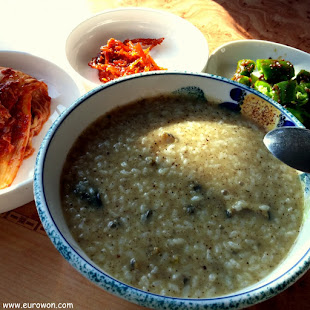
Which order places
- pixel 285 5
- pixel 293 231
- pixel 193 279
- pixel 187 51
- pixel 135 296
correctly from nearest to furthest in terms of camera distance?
1. pixel 135 296
2. pixel 193 279
3. pixel 293 231
4. pixel 187 51
5. pixel 285 5

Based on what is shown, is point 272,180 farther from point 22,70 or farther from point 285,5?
point 285,5

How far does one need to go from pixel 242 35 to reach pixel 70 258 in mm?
1861

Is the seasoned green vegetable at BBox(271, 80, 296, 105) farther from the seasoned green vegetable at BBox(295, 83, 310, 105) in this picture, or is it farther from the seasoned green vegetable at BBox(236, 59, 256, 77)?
the seasoned green vegetable at BBox(236, 59, 256, 77)

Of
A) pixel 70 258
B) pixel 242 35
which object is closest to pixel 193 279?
pixel 70 258

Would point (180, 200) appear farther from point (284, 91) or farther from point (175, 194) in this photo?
point (284, 91)

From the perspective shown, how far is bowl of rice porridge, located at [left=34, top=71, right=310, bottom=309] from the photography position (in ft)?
2.88

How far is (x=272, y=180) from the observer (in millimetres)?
1115

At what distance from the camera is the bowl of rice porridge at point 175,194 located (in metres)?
0.88

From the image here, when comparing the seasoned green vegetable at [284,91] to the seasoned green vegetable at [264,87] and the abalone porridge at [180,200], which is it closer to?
the seasoned green vegetable at [264,87]

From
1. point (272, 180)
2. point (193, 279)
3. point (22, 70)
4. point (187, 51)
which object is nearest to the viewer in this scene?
point (193, 279)

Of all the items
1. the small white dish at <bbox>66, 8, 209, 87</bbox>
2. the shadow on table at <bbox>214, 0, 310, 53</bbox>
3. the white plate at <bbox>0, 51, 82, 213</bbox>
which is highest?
the shadow on table at <bbox>214, 0, 310, 53</bbox>

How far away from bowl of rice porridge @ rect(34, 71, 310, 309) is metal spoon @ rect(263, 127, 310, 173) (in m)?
0.07

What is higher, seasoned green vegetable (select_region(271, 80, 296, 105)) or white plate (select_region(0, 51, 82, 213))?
seasoned green vegetable (select_region(271, 80, 296, 105))

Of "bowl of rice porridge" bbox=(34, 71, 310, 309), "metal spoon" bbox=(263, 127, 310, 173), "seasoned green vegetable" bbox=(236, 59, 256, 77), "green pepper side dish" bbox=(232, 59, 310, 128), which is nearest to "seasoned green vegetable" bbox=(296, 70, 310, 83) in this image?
"green pepper side dish" bbox=(232, 59, 310, 128)
